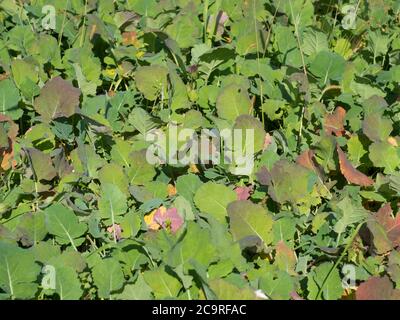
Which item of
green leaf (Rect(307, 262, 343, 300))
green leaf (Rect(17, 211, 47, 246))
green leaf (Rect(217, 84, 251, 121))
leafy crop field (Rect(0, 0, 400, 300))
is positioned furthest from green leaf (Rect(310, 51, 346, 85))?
green leaf (Rect(17, 211, 47, 246))

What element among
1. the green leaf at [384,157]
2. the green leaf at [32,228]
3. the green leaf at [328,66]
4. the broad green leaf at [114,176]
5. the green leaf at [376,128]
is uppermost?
the green leaf at [328,66]

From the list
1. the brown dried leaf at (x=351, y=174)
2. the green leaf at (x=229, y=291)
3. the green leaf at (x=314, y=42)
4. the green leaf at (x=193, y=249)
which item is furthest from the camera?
the green leaf at (x=314, y=42)

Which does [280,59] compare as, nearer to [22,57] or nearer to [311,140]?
[311,140]

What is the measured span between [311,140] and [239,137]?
0.77 ft

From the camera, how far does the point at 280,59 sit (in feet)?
8.19

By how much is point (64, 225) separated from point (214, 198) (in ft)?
1.18

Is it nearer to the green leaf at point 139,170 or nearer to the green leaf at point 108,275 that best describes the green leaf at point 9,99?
the green leaf at point 139,170

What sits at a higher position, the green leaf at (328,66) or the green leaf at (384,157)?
the green leaf at (328,66)

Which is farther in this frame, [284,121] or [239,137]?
[284,121]

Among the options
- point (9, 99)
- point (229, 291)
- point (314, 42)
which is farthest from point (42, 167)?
point (314, 42)

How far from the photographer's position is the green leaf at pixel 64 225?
1772 millimetres

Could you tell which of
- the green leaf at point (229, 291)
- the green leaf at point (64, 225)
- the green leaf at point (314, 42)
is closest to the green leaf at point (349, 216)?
the green leaf at point (229, 291)
